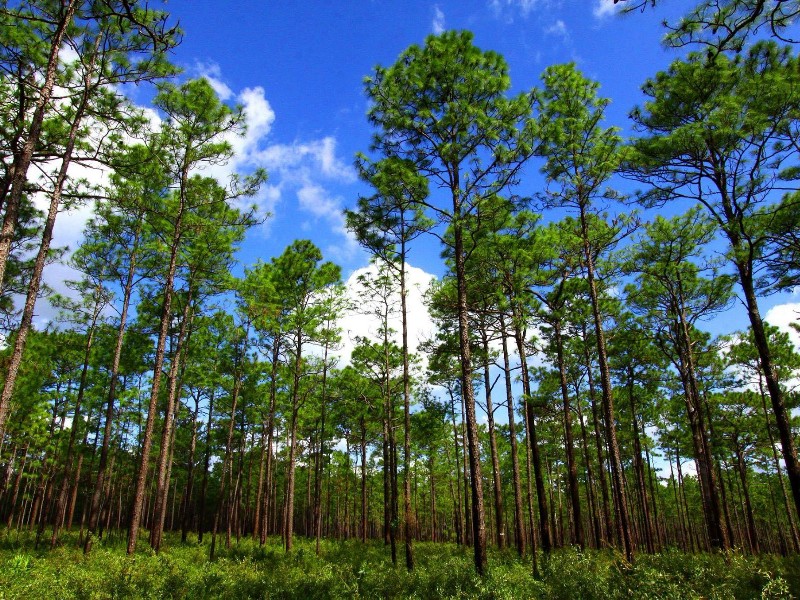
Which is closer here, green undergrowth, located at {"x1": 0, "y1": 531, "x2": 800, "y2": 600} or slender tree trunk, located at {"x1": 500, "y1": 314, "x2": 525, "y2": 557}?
green undergrowth, located at {"x1": 0, "y1": 531, "x2": 800, "y2": 600}

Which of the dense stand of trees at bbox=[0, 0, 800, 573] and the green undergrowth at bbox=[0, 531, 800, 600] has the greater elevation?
the dense stand of trees at bbox=[0, 0, 800, 573]

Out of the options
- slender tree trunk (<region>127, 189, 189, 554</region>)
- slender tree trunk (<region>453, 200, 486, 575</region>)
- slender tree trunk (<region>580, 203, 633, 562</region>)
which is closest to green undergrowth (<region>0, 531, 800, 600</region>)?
slender tree trunk (<region>453, 200, 486, 575</region>)

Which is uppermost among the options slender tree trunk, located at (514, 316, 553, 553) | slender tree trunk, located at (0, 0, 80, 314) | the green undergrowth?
slender tree trunk, located at (0, 0, 80, 314)

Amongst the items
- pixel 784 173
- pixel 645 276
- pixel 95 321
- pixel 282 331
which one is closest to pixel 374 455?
pixel 282 331

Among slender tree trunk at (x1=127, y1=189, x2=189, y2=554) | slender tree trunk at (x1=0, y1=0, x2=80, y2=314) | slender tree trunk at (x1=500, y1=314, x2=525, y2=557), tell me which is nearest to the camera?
slender tree trunk at (x1=0, y1=0, x2=80, y2=314)

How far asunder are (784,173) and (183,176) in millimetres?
17704

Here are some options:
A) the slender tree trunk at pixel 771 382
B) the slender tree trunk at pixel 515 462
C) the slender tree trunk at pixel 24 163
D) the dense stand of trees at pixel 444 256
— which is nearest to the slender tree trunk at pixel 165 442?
the dense stand of trees at pixel 444 256

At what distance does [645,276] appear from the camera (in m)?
16.8

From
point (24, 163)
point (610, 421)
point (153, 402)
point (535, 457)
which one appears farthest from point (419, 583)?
point (24, 163)

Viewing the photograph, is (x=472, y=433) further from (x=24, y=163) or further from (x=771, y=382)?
(x=24, y=163)

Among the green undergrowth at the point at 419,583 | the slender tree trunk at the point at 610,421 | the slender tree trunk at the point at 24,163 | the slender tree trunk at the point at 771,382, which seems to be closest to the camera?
the green undergrowth at the point at 419,583

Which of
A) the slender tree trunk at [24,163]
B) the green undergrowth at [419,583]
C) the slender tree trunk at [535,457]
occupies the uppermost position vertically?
the slender tree trunk at [24,163]

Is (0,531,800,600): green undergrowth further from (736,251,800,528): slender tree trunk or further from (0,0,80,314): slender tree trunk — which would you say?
(0,0,80,314): slender tree trunk

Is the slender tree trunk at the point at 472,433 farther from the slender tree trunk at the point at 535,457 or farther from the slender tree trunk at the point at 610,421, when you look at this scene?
the slender tree trunk at the point at 535,457
